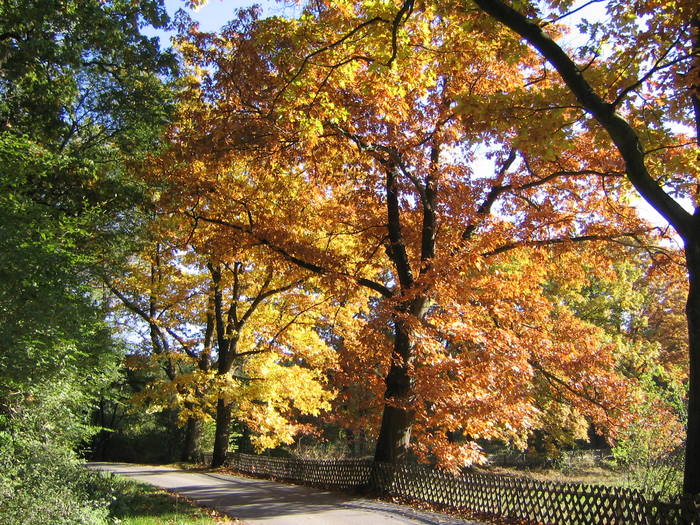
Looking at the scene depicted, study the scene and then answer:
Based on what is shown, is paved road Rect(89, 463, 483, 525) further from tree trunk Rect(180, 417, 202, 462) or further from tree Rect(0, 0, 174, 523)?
tree trunk Rect(180, 417, 202, 462)

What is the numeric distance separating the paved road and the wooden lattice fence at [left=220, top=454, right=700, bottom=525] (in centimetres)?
75

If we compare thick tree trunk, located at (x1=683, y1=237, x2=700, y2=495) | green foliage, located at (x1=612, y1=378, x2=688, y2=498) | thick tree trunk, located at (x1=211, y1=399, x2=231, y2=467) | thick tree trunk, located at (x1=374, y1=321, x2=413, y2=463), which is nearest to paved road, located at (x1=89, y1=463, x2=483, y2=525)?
thick tree trunk, located at (x1=374, y1=321, x2=413, y2=463)

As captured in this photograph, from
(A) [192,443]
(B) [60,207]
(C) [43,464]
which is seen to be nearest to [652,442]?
(C) [43,464]

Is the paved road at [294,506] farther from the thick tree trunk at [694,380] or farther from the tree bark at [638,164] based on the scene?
the tree bark at [638,164]

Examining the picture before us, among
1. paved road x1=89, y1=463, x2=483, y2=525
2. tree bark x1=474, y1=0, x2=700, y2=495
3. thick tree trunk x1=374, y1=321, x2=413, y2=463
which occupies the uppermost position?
tree bark x1=474, y1=0, x2=700, y2=495

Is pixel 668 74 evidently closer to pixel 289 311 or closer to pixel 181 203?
pixel 181 203

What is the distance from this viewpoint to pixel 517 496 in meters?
9.16

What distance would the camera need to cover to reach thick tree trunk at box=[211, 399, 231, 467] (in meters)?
20.5

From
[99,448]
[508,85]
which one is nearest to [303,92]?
[508,85]

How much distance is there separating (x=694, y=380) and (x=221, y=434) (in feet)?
60.8

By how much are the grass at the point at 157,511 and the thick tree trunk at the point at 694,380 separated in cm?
689

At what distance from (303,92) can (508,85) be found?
5320 mm

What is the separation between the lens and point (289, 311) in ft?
64.8

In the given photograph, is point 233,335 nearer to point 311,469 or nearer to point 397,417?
point 311,469
